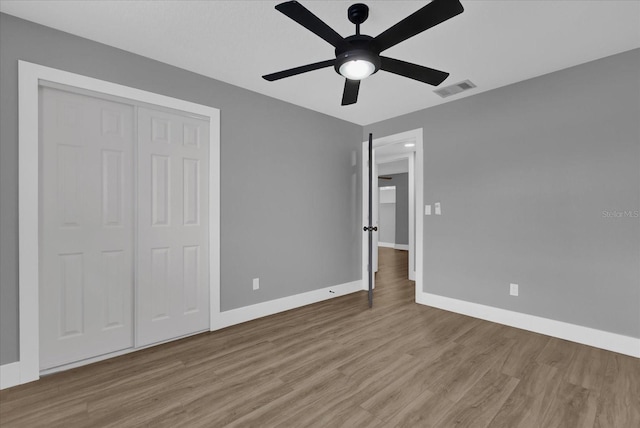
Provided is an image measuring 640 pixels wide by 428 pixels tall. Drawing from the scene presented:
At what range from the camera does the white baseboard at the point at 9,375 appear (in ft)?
6.60

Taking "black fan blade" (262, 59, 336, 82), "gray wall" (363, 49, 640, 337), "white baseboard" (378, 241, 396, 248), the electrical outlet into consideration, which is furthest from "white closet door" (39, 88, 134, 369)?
"white baseboard" (378, 241, 396, 248)

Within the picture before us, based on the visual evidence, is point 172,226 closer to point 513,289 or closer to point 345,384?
point 345,384

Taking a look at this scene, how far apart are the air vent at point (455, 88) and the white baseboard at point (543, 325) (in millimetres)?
2412

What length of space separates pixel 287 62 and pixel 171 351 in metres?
2.73

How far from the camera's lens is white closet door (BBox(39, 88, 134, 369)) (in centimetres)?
220

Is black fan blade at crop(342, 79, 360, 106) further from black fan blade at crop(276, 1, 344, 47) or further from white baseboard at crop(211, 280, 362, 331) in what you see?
white baseboard at crop(211, 280, 362, 331)

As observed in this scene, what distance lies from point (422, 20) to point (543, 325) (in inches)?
120

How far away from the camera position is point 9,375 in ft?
6.68

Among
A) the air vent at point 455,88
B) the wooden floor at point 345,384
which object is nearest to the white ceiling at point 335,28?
the air vent at point 455,88

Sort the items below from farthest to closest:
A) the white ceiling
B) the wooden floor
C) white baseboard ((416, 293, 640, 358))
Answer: white baseboard ((416, 293, 640, 358)), the white ceiling, the wooden floor

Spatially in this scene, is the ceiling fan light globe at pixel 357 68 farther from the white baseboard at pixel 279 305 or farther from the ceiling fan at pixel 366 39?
the white baseboard at pixel 279 305

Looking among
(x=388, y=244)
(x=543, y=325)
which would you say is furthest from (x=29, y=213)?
(x=388, y=244)

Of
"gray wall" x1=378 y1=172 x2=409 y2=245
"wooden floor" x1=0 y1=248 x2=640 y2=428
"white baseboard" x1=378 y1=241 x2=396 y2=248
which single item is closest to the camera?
"wooden floor" x1=0 y1=248 x2=640 y2=428

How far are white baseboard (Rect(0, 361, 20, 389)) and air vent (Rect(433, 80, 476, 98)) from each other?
4331 mm
